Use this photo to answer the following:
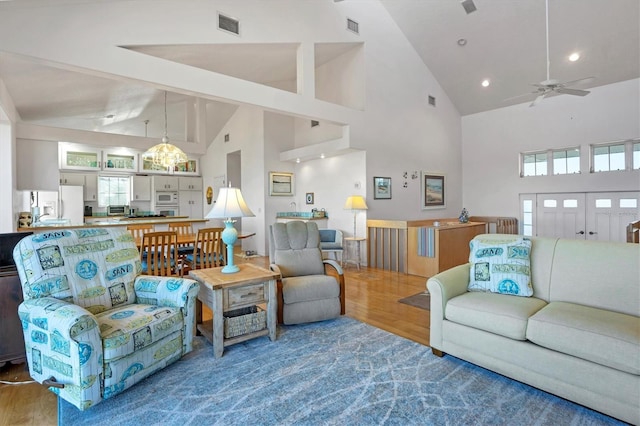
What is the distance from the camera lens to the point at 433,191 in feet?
26.1

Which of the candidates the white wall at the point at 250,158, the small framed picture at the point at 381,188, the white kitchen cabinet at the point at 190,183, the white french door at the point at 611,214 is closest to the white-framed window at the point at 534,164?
the white french door at the point at 611,214

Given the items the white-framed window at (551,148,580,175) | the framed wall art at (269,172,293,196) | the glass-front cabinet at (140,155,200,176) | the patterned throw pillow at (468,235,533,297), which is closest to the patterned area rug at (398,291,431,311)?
the patterned throw pillow at (468,235,533,297)

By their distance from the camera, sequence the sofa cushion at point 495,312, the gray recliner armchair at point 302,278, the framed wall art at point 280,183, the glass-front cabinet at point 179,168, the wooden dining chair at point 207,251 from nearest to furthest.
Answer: the sofa cushion at point 495,312, the gray recliner armchair at point 302,278, the wooden dining chair at point 207,251, the framed wall art at point 280,183, the glass-front cabinet at point 179,168

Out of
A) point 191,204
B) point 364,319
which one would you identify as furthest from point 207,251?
point 191,204

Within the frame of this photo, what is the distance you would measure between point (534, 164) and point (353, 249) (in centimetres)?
488

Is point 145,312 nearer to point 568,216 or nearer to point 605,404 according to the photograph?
point 605,404

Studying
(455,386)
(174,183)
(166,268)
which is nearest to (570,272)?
(455,386)

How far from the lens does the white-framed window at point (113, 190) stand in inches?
328

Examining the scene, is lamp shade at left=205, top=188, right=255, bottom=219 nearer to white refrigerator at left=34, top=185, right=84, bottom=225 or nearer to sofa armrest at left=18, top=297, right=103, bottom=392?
sofa armrest at left=18, top=297, right=103, bottom=392

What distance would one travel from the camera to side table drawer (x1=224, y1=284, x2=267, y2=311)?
2641mm

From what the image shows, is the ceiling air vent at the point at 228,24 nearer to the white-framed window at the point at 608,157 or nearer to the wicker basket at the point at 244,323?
the wicker basket at the point at 244,323

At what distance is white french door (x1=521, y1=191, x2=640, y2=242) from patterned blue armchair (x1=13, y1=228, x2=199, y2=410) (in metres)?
7.87

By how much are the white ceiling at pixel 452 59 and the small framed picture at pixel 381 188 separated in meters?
2.71

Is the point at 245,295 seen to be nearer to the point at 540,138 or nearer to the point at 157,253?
the point at 157,253
